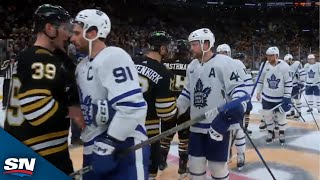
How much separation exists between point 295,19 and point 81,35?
20.9 metres

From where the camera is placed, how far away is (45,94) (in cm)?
167

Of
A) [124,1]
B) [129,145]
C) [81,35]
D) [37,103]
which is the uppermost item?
[124,1]

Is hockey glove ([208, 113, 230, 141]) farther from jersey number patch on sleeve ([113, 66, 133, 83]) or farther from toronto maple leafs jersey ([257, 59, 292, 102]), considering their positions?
toronto maple leafs jersey ([257, 59, 292, 102])

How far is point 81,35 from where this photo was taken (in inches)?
67.1

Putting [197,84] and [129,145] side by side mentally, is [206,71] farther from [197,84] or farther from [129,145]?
[129,145]

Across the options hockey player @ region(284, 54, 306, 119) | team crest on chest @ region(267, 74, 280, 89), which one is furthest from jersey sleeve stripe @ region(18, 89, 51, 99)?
hockey player @ region(284, 54, 306, 119)

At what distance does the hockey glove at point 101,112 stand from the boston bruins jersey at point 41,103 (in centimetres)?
19

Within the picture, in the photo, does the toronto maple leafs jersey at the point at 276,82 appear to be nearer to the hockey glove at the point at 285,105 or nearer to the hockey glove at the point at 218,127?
the hockey glove at the point at 285,105

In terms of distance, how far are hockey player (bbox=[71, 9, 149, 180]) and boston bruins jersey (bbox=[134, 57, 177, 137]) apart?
74 centimetres

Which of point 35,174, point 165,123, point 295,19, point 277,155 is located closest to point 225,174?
point 165,123

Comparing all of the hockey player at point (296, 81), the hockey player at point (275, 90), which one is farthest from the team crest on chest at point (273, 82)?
the hockey player at point (296, 81)

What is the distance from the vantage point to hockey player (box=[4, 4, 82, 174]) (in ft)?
5.44

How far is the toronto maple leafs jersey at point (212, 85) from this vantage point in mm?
2500

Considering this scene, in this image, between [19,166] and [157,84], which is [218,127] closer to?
[157,84]
